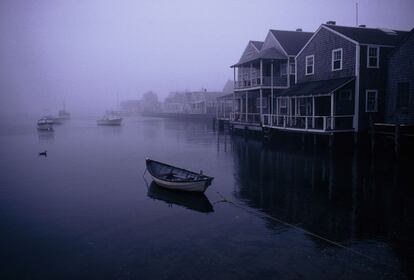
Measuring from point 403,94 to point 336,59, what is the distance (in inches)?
258

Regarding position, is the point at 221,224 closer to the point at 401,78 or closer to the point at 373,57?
the point at 401,78

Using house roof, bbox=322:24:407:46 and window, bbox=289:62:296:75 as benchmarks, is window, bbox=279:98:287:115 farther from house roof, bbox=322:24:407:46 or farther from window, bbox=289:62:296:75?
house roof, bbox=322:24:407:46

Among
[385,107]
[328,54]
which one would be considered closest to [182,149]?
[328,54]

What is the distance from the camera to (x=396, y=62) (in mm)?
28625

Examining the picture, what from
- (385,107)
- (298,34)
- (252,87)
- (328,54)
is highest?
(298,34)

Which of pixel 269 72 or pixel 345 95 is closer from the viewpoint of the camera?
pixel 345 95

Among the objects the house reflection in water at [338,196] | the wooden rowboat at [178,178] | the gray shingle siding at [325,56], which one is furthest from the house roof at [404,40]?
the wooden rowboat at [178,178]

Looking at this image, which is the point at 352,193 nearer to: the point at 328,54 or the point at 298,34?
the point at 328,54

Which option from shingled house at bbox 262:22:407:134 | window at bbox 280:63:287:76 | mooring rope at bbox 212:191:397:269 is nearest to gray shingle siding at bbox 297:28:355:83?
shingled house at bbox 262:22:407:134

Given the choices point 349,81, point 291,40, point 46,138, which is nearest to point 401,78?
point 349,81

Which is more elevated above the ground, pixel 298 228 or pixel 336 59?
pixel 336 59

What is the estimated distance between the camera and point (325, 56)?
107ft

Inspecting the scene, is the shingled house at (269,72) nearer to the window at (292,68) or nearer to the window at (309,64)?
the window at (292,68)

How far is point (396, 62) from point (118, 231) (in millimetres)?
26816
